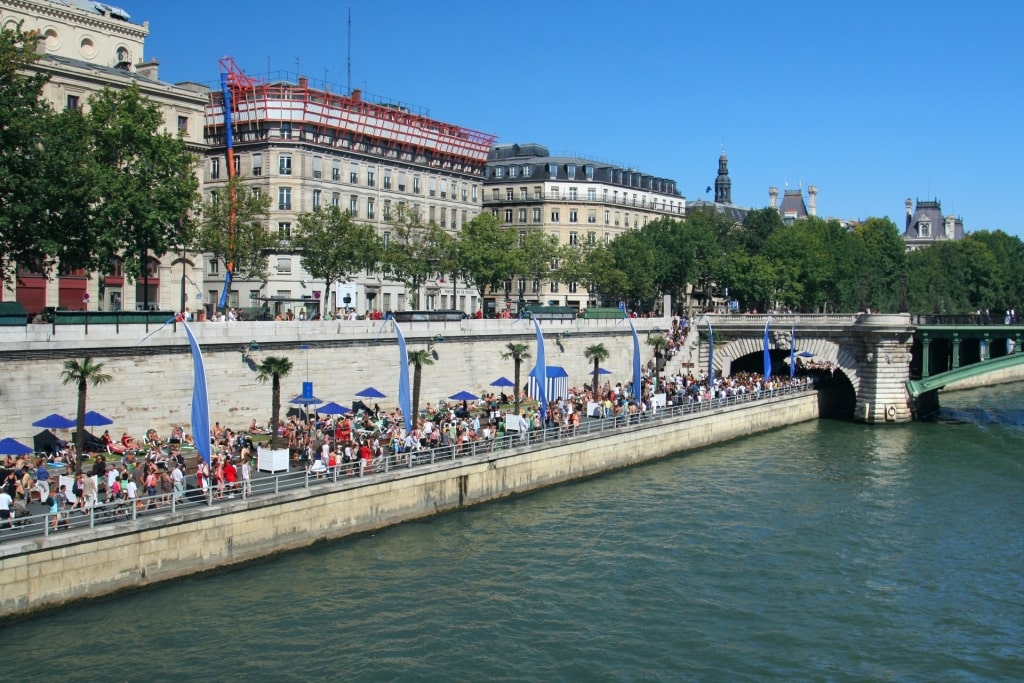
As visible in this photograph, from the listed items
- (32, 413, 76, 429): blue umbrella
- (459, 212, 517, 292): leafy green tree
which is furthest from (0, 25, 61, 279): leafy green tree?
(459, 212, 517, 292): leafy green tree

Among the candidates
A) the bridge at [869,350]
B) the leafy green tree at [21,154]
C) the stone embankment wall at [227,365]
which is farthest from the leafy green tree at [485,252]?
the leafy green tree at [21,154]

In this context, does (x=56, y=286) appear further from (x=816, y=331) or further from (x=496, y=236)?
(x=816, y=331)

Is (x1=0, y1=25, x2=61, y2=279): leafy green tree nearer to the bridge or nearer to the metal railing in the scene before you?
the metal railing

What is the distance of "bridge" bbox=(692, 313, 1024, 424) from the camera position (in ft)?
211

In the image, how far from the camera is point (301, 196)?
73875 mm

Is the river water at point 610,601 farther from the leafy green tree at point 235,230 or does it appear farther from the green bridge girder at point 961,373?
the leafy green tree at point 235,230

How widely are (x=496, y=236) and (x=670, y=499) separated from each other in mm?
40892

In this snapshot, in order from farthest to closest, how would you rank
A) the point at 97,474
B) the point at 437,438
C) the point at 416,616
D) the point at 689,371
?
the point at 689,371
the point at 437,438
the point at 97,474
the point at 416,616

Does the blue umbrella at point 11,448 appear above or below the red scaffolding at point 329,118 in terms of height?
below

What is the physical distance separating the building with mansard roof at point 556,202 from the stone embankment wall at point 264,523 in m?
61.2

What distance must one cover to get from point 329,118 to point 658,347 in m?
29.0

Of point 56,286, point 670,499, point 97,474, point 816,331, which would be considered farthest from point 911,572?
point 56,286

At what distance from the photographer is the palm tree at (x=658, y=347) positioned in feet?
227

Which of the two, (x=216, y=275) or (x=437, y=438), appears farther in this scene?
(x=216, y=275)
